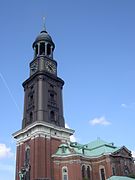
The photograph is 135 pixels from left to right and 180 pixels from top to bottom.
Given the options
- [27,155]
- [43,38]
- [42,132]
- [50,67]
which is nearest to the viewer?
[42,132]

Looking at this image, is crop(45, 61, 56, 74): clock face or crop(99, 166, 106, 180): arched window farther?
crop(45, 61, 56, 74): clock face

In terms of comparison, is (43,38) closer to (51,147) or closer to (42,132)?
(42,132)

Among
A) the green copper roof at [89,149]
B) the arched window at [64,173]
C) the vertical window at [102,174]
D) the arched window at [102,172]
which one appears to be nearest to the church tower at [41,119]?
the green copper roof at [89,149]

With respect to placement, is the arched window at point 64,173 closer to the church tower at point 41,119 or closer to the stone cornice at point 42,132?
the church tower at point 41,119

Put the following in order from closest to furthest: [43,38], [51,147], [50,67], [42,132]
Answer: [42,132]
[51,147]
[50,67]
[43,38]

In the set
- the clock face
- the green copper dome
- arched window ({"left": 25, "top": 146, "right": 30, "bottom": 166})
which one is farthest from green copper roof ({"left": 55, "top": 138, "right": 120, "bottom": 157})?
the green copper dome

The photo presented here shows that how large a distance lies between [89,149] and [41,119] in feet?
42.5

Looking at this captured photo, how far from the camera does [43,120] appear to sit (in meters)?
62.0

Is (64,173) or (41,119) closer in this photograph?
(64,173)

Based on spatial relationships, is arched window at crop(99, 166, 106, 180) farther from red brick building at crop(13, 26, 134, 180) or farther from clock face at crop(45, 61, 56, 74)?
clock face at crop(45, 61, 56, 74)

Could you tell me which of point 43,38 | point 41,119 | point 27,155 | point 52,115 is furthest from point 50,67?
point 27,155

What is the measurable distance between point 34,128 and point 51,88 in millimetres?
12168

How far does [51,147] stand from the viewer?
60344 millimetres

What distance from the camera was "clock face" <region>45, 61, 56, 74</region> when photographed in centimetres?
7156
